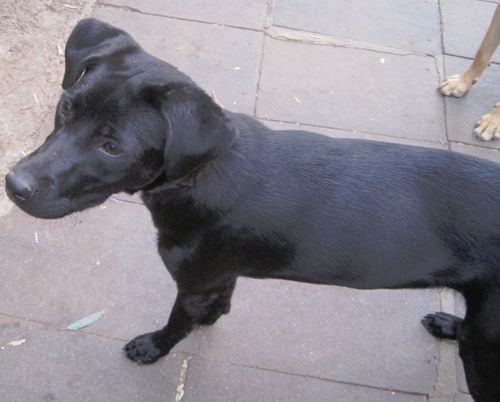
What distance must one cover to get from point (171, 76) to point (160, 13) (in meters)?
2.99

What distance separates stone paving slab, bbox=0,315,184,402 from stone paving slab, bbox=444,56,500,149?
3.01 m

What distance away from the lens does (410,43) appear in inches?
215

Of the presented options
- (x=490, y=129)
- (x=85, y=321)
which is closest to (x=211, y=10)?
(x=490, y=129)

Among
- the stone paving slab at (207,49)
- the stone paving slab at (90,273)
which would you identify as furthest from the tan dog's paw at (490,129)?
the stone paving slab at (90,273)

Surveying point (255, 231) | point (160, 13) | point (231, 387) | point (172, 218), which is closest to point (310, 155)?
point (255, 231)

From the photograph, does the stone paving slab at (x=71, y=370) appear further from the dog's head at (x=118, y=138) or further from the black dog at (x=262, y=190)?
the dog's head at (x=118, y=138)

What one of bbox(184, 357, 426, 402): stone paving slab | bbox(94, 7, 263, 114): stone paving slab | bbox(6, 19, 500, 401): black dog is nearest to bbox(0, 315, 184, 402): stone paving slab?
bbox(184, 357, 426, 402): stone paving slab

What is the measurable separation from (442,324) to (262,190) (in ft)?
5.82

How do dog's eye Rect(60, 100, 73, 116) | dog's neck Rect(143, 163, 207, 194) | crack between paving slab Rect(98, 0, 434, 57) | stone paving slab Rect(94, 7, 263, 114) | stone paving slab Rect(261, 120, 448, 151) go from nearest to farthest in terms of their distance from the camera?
dog's eye Rect(60, 100, 73, 116), dog's neck Rect(143, 163, 207, 194), stone paving slab Rect(261, 120, 448, 151), stone paving slab Rect(94, 7, 263, 114), crack between paving slab Rect(98, 0, 434, 57)

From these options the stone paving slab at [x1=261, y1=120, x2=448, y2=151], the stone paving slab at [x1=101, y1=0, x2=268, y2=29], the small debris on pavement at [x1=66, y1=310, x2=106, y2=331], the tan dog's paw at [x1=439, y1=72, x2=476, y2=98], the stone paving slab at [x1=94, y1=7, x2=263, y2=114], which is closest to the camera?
the small debris on pavement at [x1=66, y1=310, x2=106, y2=331]

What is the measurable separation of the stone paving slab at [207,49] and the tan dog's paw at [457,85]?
1656mm

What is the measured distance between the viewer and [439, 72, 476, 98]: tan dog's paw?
16.3ft

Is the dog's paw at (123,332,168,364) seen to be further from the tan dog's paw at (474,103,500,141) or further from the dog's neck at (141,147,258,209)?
the tan dog's paw at (474,103,500,141)

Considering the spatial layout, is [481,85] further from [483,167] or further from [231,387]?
[231,387]
